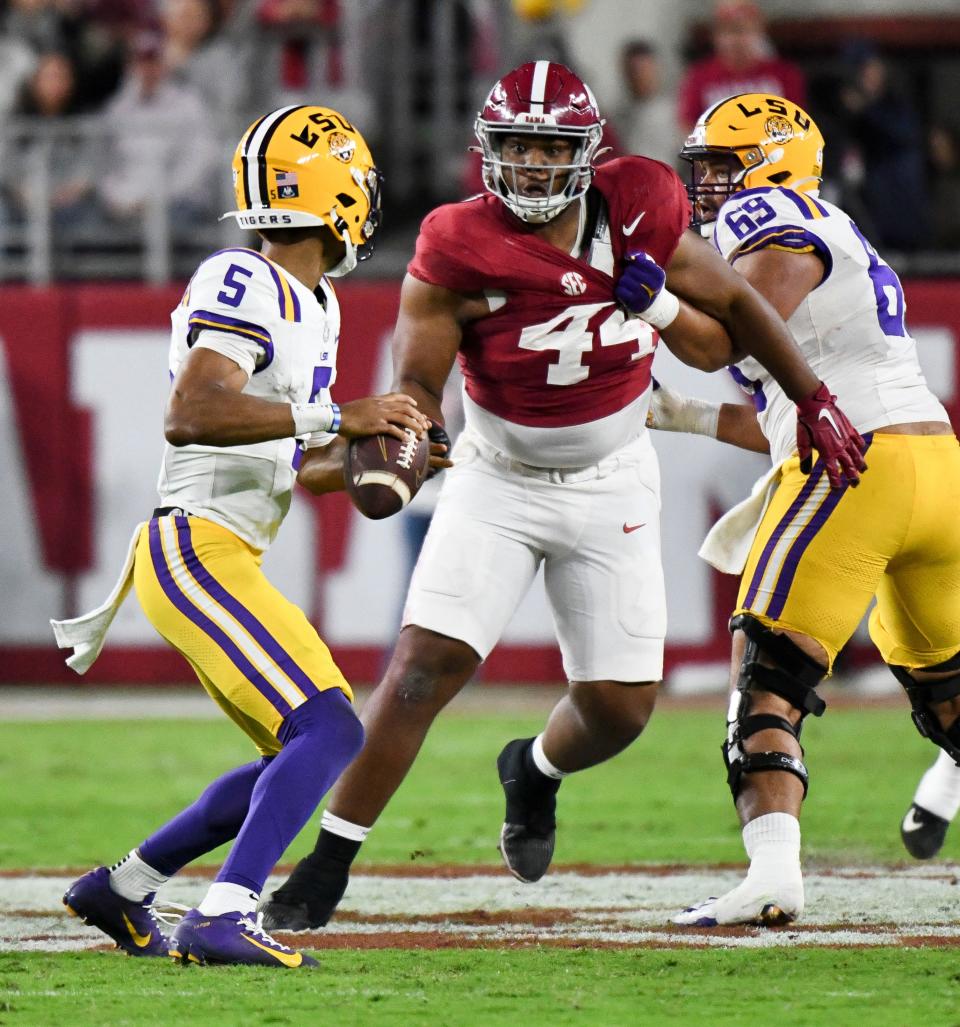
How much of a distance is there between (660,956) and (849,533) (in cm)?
118

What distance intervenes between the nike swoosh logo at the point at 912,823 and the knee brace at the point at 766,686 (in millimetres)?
1006

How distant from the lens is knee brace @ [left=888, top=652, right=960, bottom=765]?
504 cm

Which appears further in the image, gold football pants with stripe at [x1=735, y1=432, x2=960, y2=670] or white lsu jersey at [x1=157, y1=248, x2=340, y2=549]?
gold football pants with stripe at [x1=735, y1=432, x2=960, y2=670]

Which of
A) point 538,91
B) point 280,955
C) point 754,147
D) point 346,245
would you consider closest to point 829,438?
point 754,147

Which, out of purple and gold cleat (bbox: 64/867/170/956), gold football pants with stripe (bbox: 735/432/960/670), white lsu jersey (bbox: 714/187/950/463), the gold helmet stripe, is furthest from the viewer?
white lsu jersey (bbox: 714/187/950/463)

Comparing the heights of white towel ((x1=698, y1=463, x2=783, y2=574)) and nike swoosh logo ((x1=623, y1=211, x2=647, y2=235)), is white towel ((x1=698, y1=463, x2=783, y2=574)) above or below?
below

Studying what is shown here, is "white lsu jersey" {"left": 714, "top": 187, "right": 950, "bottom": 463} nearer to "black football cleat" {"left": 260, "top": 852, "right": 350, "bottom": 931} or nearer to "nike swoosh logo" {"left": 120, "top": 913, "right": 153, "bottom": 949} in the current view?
"black football cleat" {"left": 260, "top": 852, "right": 350, "bottom": 931}

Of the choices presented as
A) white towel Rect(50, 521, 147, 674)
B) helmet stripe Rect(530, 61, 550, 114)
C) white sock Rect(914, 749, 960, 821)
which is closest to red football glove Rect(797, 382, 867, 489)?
helmet stripe Rect(530, 61, 550, 114)

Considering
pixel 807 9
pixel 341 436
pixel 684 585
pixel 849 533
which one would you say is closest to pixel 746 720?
pixel 849 533

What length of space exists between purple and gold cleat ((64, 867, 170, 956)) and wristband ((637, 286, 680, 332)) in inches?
69.2

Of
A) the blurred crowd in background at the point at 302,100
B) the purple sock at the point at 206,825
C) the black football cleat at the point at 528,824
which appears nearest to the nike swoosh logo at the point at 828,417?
the black football cleat at the point at 528,824

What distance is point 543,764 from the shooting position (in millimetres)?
5105

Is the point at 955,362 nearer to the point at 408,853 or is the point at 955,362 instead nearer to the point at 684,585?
the point at 684,585

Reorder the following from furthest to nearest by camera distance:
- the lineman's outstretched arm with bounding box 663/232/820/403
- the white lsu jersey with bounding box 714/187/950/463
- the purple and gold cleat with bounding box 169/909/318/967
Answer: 1. the white lsu jersey with bounding box 714/187/950/463
2. the lineman's outstretched arm with bounding box 663/232/820/403
3. the purple and gold cleat with bounding box 169/909/318/967
